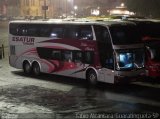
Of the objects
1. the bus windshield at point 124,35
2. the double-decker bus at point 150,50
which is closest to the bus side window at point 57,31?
the bus windshield at point 124,35

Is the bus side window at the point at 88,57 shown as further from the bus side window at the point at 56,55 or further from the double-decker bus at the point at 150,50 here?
the double-decker bus at the point at 150,50

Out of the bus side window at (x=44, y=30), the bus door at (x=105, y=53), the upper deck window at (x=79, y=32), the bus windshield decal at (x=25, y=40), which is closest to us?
the bus door at (x=105, y=53)

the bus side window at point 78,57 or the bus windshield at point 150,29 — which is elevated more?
the bus windshield at point 150,29

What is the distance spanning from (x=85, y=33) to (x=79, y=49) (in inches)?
36.2

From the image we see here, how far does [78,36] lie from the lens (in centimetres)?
2133

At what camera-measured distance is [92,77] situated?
67.7 ft

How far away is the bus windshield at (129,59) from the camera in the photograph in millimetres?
19125

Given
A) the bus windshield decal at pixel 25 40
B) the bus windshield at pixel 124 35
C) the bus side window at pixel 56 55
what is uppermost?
the bus windshield at pixel 124 35

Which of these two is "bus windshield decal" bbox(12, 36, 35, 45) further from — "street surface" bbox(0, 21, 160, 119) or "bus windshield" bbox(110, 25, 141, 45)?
"bus windshield" bbox(110, 25, 141, 45)

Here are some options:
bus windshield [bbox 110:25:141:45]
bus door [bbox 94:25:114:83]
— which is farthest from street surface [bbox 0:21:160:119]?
bus windshield [bbox 110:25:141:45]

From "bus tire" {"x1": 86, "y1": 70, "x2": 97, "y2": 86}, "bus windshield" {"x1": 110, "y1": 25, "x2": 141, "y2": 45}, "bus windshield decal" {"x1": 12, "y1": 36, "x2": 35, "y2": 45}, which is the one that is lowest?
"bus tire" {"x1": 86, "y1": 70, "x2": 97, "y2": 86}

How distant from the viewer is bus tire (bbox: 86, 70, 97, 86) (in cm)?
2047

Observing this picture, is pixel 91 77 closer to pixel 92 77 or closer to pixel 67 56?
pixel 92 77

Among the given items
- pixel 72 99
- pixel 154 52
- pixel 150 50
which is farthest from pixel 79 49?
pixel 72 99
